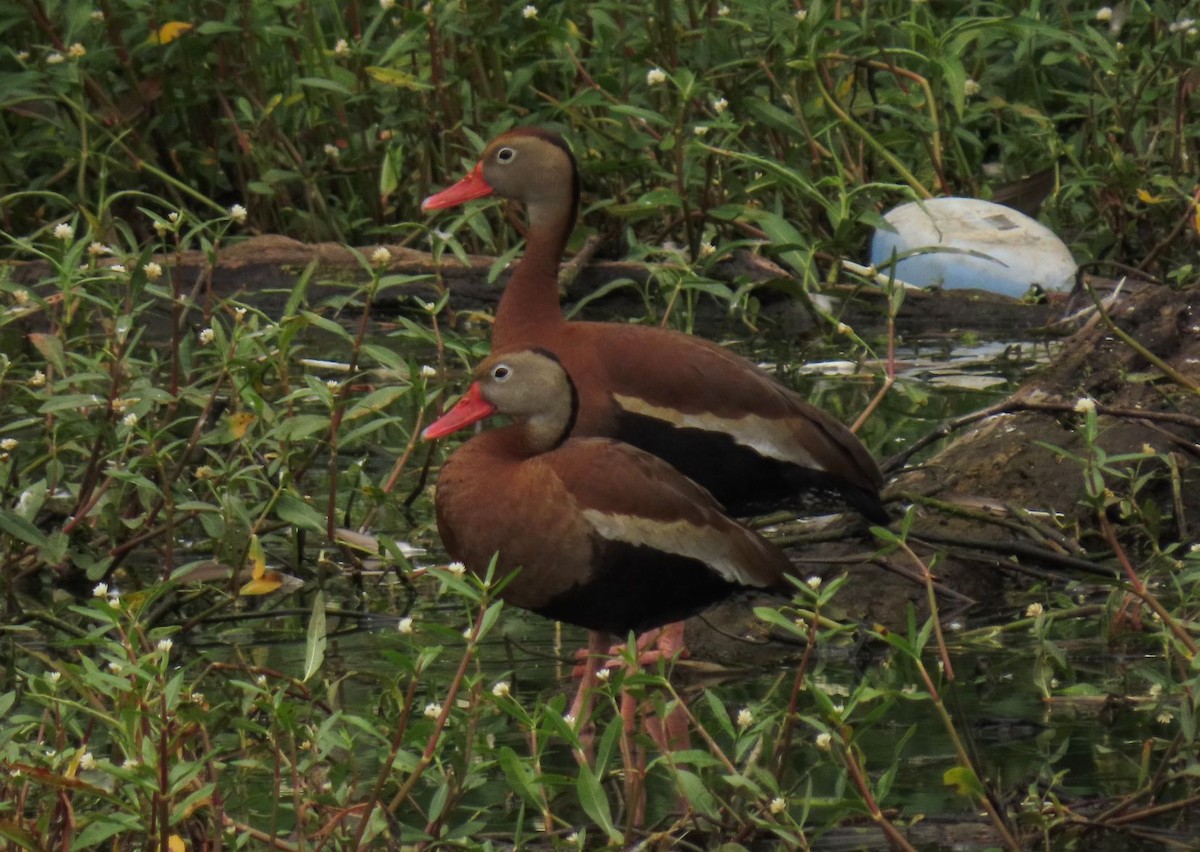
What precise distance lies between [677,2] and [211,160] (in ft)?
7.04

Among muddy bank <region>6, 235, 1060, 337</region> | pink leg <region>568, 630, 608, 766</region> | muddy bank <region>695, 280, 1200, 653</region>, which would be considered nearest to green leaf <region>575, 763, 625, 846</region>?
pink leg <region>568, 630, 608, 766</region>

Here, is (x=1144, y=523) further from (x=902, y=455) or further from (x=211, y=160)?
(x=211, y=160)

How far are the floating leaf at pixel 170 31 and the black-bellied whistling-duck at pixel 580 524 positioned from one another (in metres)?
4.61

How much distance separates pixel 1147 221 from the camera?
9117mm

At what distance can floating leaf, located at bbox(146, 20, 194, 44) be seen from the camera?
9383mm

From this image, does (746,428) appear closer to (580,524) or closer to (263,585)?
(580,524)

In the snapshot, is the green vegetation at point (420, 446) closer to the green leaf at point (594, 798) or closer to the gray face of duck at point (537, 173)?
the green leaf at point (594, 798)

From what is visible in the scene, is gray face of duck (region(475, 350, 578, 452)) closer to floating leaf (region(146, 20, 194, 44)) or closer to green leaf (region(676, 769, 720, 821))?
green leaf (region(676, 769, 720, 821))

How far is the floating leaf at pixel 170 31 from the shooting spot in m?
9.38

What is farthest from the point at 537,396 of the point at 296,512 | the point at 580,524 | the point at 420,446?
A: the point at 420,446

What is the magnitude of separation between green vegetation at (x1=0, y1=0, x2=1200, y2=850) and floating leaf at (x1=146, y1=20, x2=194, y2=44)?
0.01 metres

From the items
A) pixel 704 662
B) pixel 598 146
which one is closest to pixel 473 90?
pixel 598 146

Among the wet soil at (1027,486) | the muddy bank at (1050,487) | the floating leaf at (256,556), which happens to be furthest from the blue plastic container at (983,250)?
the floating leaf at (256,556)

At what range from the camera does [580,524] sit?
494cm
